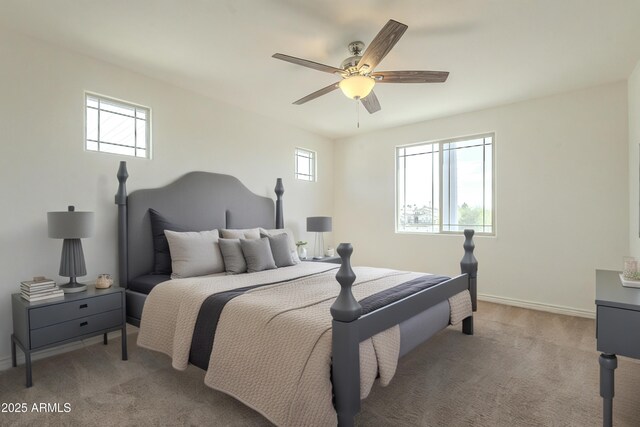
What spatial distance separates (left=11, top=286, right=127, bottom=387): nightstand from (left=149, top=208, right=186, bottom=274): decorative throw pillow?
51 cm

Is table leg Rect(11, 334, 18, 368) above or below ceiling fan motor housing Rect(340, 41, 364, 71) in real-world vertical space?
below

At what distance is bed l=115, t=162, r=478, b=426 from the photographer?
65.3 inches

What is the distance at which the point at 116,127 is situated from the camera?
129 inches

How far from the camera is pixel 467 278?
10.6ft

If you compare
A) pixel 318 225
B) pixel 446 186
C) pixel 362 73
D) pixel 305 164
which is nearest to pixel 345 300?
pixel 362 73

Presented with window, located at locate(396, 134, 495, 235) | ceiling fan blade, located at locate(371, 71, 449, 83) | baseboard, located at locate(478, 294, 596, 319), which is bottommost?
baseboard, located at locate(478, 294, 596, 319)

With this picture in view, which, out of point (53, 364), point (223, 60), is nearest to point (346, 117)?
point (223, 60)

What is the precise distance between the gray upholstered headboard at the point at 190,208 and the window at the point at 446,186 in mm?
2052

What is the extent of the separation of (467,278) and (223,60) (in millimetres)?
3065

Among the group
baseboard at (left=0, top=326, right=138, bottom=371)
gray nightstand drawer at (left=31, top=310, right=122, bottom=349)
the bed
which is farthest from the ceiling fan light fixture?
baseboard at (left=0, top=326, right=138, bottom=371)

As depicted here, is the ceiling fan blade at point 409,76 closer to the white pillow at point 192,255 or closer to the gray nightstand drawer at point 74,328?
the white pillow at point 192,255

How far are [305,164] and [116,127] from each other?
2863 mm

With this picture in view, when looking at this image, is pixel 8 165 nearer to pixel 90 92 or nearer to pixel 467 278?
pixel 90 92

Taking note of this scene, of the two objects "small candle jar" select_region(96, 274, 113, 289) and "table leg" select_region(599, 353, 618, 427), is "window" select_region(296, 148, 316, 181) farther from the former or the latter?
"table leg" select_region(599, 353, 618, 427)
